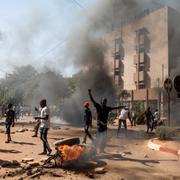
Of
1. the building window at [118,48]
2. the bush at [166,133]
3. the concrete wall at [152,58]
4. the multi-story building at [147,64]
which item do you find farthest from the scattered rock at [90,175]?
the multi-story building at [147,64]

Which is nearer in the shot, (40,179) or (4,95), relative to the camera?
(40,179)

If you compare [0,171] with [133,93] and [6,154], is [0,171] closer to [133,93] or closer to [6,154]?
[6,154]

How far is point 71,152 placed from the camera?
6867mm

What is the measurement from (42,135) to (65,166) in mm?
1896

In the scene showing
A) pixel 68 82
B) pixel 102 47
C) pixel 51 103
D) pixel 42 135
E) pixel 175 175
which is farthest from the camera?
pixel 68 82

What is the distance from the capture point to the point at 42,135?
27.8 feet

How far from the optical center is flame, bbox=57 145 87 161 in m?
6.77

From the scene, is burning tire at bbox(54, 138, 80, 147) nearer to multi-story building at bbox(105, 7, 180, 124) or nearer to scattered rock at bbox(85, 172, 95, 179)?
scattered rock at bbox(85, 172, 95, 179)

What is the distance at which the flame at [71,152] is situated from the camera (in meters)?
6.77

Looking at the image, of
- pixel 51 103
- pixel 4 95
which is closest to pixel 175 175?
pixel 51 103

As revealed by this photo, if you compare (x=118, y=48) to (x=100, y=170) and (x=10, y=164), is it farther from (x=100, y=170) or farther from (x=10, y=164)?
(x=100, y=170)

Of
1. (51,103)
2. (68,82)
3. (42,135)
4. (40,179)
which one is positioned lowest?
(40,179)

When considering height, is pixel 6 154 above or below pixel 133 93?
below

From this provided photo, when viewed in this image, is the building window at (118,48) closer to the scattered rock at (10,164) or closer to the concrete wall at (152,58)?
the concrete wall at (152,58)
